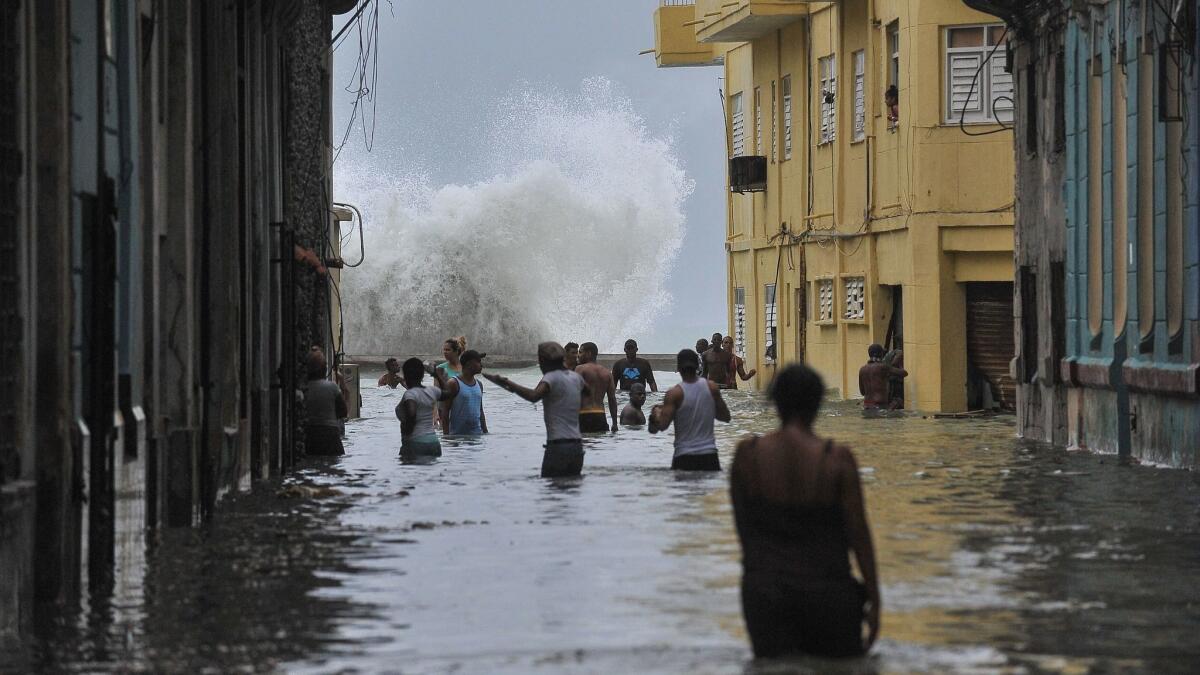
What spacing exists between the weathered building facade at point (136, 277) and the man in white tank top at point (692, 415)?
11.8 feet

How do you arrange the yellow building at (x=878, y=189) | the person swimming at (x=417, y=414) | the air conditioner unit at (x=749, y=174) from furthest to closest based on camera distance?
the air conditioner unit at (x=749, y=174) → the yellow building at (x=878, y=189) → the person swimming at (x=417, y=414)

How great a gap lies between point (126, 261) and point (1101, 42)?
14442 millimetres

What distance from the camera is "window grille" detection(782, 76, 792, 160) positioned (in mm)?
44438

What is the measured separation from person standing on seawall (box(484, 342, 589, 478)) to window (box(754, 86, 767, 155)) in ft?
90.0

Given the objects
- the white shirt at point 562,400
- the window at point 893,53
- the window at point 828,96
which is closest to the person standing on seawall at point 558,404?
the white shirt at point 562,400

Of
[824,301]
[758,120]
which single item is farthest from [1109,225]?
[758,120]

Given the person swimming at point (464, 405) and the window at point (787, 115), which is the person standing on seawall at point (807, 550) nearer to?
the person swimming at point (464, 405)

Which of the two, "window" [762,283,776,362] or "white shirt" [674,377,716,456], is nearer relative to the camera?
"white shirt" [674,377,716,456]

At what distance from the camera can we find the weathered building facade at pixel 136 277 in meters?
10.7

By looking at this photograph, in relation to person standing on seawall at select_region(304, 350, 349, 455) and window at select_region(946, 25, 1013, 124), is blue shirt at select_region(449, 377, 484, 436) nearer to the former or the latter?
person standing on seawall at select_region(304, 350, 349, 455)

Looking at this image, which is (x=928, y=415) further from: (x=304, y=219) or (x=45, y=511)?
(x=45, y=511)

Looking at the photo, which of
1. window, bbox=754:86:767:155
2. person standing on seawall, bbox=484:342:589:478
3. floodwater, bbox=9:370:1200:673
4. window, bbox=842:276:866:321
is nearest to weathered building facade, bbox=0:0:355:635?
floodwater, bbox=9:370:1200:673

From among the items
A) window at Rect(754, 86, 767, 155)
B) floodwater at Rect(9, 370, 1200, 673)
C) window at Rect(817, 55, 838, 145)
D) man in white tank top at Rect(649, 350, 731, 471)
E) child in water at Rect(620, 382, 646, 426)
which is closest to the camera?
floodwater at Rect(9, 370, 1200, 673)

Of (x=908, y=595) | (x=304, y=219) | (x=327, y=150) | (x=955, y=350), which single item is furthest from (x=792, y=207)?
(x=908, y=595)
